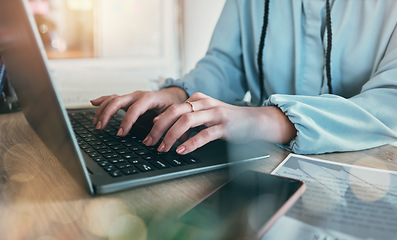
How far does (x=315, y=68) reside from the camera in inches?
31.6

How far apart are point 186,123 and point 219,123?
6cm

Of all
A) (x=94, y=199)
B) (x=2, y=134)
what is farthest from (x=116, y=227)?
(x=2, y=134)

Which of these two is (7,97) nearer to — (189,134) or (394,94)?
(189,134)

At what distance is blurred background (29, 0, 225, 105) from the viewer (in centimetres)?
186

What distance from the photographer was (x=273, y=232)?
0.91ft

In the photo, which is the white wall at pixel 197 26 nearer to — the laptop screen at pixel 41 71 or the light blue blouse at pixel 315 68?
the light blue blouse at pixel 315 68

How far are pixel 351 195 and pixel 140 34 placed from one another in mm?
1770

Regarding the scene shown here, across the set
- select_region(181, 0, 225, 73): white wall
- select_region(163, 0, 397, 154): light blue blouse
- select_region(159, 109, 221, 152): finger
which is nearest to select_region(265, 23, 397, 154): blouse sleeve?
select_region(163, 0, 397, 154): light blue blouse

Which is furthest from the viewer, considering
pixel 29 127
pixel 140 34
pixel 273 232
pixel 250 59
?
pixel 140 34

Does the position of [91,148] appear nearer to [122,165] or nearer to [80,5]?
[122,165]

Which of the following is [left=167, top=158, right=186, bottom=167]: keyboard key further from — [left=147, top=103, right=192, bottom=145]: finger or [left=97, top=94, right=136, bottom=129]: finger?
[left=97, top=94, right=136, bottom=129]: finger

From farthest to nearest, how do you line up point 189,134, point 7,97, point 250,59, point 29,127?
point 250,59
point 7,97
point 29,127
point 189,134

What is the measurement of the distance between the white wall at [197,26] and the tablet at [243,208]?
5.11 feet

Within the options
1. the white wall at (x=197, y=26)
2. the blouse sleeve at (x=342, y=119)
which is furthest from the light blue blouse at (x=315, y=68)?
the white wall at (x=197, y=26)
